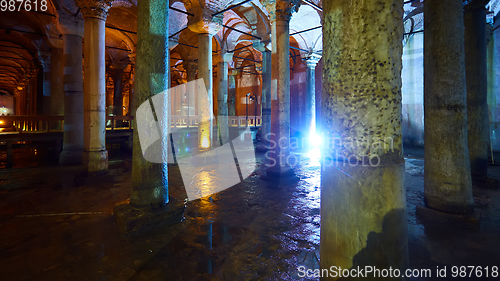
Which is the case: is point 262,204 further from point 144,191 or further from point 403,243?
point 403,243

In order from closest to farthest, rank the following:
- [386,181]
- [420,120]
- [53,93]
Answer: [386,181], [53,93], [420,120]

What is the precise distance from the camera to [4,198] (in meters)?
4.95

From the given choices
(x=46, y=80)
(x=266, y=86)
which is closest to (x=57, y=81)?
(x=46, y=80)

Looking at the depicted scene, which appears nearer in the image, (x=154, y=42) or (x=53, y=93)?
(x=154, y=42)

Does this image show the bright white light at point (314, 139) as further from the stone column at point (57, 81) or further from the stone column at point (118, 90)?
the stone column at point (118, 90)

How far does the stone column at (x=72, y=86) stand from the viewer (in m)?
7.69

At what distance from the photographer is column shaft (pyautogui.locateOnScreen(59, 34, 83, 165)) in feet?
25.4

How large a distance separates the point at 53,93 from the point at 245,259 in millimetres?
12412

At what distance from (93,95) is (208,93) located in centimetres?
375

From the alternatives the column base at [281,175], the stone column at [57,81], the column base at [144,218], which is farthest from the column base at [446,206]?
the stone column at [57,81]

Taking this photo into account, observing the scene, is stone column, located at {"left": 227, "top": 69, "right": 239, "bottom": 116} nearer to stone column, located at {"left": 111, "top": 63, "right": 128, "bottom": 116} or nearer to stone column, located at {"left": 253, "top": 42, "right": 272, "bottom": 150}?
stone column, located at {"left": 111, "top": 63, "right": 128, "bottom": 116}

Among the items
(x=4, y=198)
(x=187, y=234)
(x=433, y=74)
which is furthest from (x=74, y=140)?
(x=433, y=74)

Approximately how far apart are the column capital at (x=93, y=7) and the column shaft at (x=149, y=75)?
12.2 feet

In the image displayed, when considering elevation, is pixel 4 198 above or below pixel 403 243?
below
